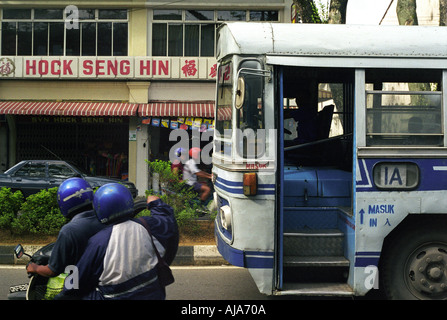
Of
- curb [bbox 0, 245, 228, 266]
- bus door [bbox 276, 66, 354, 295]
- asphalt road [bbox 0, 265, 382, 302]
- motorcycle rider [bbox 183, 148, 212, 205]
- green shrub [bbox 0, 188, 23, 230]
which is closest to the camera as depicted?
bus door [bbox 276, 66, 354, 295]

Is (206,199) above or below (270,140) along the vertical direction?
below

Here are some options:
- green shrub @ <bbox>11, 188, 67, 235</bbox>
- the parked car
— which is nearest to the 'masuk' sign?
the parked car

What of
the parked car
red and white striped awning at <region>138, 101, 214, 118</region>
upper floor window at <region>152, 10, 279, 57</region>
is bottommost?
the parked car

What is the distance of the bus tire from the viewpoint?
15.4ft

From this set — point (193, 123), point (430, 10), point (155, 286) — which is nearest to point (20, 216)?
point (155, 286)

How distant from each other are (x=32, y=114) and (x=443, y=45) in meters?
14.1

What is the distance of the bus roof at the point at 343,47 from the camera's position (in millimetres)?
4684

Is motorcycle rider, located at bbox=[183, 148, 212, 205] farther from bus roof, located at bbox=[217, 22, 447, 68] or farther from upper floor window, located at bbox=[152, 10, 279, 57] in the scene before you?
upper floor window, located at bbox=[152, 10, 279, 57]

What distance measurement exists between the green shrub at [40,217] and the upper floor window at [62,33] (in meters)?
9.82

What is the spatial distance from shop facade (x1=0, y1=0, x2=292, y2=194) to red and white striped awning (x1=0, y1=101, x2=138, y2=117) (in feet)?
0.11

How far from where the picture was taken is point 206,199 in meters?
8.98

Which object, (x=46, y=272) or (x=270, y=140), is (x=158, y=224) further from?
(x=270, y=140)

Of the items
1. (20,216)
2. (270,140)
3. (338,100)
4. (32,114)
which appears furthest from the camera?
(32,114)
